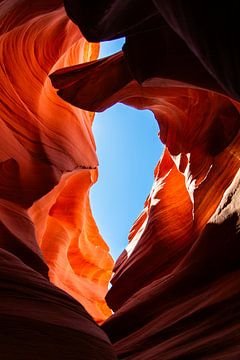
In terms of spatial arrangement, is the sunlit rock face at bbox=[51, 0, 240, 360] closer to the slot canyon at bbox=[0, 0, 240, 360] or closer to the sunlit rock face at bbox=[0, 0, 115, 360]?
the slot canyon at bbox=[0, 0, 240, 360]

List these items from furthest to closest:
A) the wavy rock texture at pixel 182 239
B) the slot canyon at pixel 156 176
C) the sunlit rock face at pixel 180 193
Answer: the wavy rock texture at pixel 182 239 → the sunlit rock face at pixel 180 193 → the slot canyon at pixel 156 176

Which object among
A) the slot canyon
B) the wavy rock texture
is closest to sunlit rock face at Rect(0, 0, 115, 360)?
the slot canyon

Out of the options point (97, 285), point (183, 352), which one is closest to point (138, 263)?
point (183, 352)

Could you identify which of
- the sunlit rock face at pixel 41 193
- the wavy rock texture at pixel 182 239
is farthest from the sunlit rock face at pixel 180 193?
the sunlit rock face at pixel 41 193

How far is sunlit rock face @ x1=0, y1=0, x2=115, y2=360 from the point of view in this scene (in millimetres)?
3252

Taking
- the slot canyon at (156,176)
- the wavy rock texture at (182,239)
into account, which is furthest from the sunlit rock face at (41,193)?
the wavy rock texture at (182,239)

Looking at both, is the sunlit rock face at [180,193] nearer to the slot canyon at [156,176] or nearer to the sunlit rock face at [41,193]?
the slot canyon at [156,176]

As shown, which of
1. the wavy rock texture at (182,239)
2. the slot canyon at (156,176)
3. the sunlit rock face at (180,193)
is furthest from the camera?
the wavy rock texture at (182,239)

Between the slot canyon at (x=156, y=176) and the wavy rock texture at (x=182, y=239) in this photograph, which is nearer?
the slot canyon at (x=156, y=176)

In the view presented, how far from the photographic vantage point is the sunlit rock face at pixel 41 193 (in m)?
3.25

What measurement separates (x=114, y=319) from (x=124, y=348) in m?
0.92

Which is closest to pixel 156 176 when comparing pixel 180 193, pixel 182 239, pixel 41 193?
pixel 180 193

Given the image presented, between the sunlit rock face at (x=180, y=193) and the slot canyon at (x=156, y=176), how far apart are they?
0.06 feet

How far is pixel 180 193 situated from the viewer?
8.82 metres
